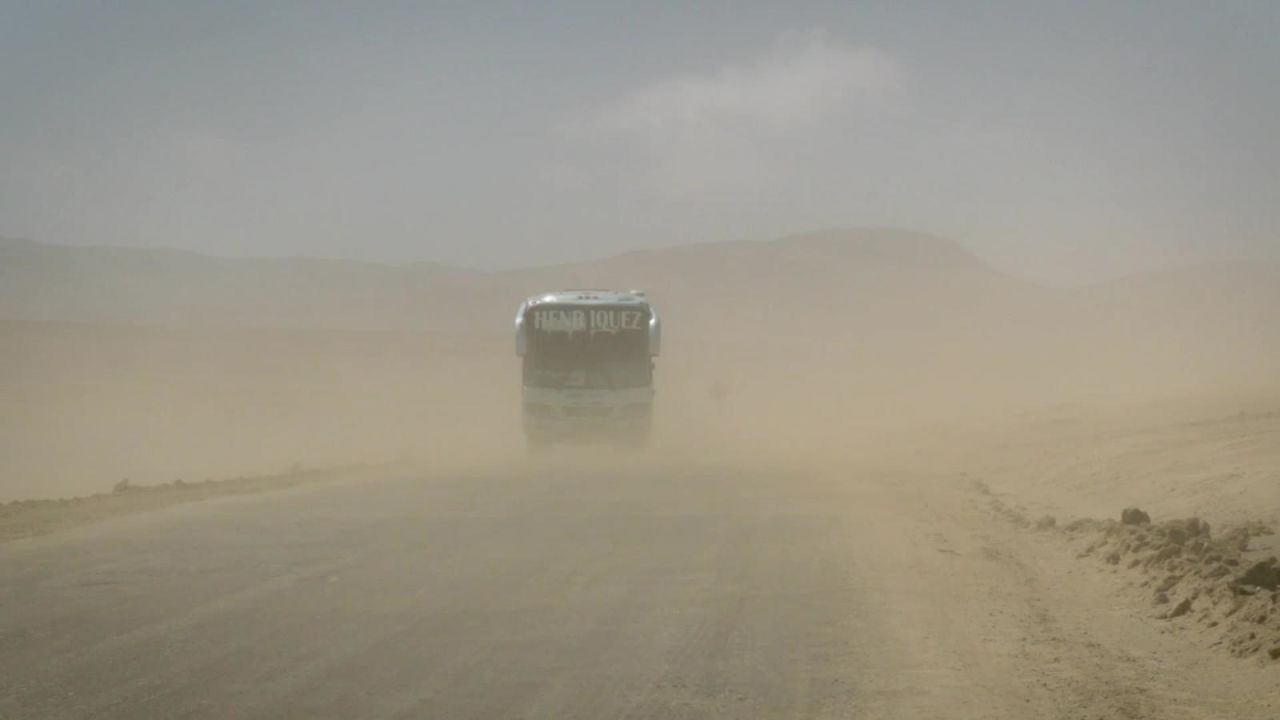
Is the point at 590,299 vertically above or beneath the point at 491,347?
above

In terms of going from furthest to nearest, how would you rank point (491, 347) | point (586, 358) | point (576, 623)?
1. point (491, 347)
2. point (586, 358)
3. point (576, 623)

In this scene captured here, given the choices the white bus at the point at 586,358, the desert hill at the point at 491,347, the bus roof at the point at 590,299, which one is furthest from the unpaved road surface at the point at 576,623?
the desert hill at the point at 491,347

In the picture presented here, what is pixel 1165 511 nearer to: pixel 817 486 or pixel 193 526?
pixel 817 486

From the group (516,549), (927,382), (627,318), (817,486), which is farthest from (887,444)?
(927,382)

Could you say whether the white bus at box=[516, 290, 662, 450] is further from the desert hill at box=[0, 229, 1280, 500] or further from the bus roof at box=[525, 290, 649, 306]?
the desert hill at box=[0, 229, 1280, 500]

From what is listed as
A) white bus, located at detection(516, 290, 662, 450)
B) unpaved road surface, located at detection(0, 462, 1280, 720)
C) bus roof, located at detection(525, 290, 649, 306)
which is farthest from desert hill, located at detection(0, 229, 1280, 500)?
unpaved road surface, located at detection(0, 462, 1280, 720)

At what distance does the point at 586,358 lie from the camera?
1086 inches

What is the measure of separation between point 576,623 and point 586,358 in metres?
18.0

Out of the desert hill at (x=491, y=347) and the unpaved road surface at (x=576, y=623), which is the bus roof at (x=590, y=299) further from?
the unpaved road surface at (x=576, y=623)

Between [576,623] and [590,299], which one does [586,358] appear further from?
[576,623]

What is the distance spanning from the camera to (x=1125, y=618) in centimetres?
1030

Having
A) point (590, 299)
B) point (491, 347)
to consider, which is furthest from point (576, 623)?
point (491, 347)

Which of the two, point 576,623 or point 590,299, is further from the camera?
point 590,299

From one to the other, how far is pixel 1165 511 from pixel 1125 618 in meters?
6.36
